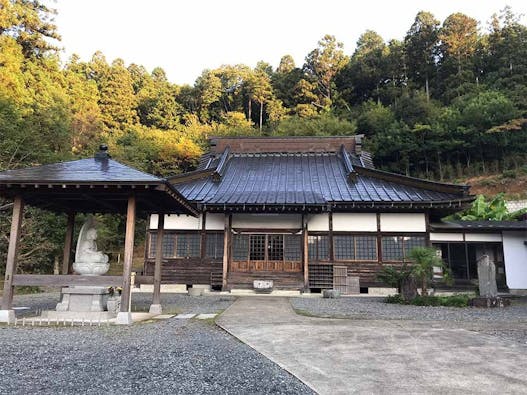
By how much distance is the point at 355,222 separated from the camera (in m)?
15.0

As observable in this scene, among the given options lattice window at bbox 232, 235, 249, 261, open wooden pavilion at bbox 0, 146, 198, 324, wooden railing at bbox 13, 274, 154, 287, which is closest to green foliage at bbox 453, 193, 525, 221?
lattice window at bbox 232, 235, 249, 261

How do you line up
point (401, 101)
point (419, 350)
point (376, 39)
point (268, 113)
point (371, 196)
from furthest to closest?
point (376, 39)
point (268, 113)
point (401, 101)
point (371, 196)
point (419, 350)

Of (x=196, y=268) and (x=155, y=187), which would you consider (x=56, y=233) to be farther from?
(x=155, y=187)

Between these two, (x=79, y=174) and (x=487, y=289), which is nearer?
(x=79, y=174)

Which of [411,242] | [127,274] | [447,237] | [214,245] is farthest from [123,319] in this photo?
[447,237]

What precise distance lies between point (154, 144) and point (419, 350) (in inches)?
1281

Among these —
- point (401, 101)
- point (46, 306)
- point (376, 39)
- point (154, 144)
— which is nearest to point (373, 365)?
point (46, 306)

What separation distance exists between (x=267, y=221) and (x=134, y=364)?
36.1 ft

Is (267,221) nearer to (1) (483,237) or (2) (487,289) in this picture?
(2) (487,289)

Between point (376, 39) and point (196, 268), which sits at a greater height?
point (376, 39)

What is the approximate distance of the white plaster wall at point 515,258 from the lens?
15.2 metres

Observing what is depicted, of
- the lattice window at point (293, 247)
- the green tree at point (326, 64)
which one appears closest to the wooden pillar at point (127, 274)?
the lattice window at point (293, 247)

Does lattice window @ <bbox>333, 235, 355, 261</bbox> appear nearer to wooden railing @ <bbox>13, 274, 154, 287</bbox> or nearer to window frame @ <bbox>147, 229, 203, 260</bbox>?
window frame @ <bbox>147, 229, 203, 260</bbox>

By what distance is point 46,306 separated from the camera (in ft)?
32.5
